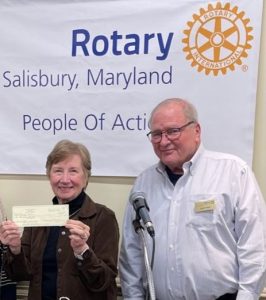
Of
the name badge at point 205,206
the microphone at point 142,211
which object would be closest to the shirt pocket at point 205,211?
the name badge at point 205,206

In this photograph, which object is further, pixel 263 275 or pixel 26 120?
pixel 26 120

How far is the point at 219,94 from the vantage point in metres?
2.01

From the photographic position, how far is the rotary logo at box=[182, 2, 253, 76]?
1.97 metres

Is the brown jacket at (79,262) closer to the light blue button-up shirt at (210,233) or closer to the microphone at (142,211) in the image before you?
the light blue button-up shirt at (210,233)

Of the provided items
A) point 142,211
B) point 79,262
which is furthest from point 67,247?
point 142,211

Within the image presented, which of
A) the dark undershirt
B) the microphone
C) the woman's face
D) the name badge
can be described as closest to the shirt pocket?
the name badge

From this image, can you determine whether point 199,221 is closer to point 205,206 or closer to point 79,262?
point 205,206

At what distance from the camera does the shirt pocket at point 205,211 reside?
5.09 ft

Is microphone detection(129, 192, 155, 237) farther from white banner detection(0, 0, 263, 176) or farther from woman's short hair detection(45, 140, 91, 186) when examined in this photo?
white banner detection(0, 0, 263, 176)

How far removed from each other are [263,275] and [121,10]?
4.57ft

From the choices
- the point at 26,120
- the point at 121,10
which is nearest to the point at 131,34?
the point at 121,10

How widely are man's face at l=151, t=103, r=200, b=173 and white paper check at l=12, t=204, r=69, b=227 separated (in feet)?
1.40

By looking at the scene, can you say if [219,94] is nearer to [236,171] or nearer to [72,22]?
[236,171]

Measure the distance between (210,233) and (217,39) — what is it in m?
0.95
